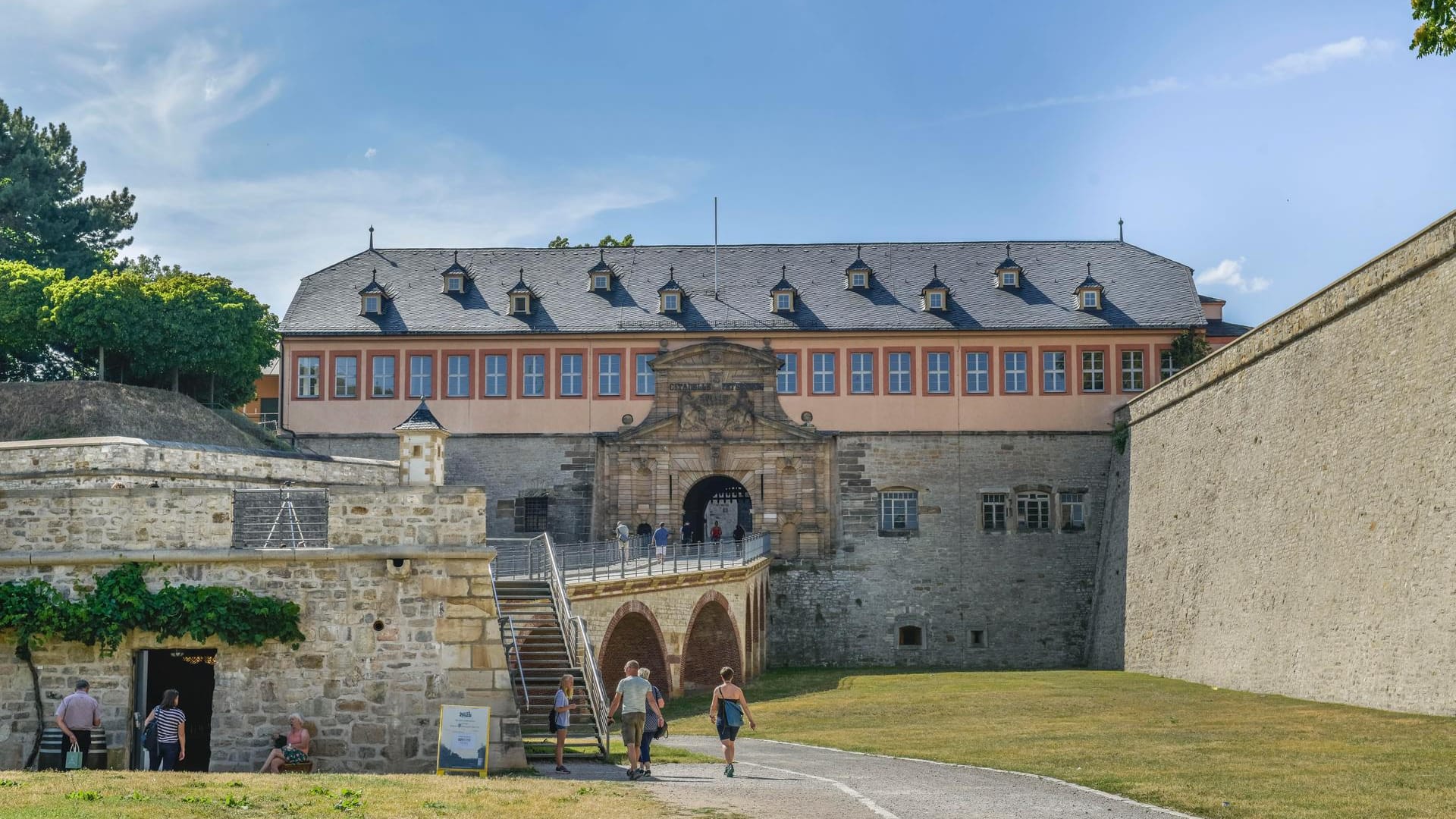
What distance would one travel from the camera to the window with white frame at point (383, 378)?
154 feet

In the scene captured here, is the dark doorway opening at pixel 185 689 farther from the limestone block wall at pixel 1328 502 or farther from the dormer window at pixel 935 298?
the dormer window at pixel 935 298

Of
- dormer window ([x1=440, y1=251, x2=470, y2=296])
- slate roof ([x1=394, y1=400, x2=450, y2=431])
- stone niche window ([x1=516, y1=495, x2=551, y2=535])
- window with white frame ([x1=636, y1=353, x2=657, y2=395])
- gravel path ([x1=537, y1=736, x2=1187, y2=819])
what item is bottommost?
gravel path ([x1=537, y1=736, x2=1187, y2=819])

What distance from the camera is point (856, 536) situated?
46250mm

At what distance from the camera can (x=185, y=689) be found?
67.7 feet

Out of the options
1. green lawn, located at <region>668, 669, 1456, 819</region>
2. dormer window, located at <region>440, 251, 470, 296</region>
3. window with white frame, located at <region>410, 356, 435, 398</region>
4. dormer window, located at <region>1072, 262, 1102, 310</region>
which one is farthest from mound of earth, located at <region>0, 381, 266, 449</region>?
dormer window, located at <region>1072, 262, 1102, 310</region>

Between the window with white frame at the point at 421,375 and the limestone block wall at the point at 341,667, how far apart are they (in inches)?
1165

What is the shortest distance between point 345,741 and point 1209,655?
2221 cm

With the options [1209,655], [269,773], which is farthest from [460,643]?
[1209,655]

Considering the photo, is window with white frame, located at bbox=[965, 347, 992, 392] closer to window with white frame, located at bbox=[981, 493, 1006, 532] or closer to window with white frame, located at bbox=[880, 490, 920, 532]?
window with white frame, located at bbox=[981, 493, 1006, 532]

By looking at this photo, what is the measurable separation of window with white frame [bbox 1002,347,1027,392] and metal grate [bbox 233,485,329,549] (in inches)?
1234

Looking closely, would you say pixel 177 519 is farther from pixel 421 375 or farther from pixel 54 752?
pixel 421 375

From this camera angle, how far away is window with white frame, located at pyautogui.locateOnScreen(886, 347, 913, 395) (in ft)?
153

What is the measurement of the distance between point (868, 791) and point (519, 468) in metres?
31.9

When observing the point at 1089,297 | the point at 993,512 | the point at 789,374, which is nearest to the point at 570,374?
the point at 789,374
